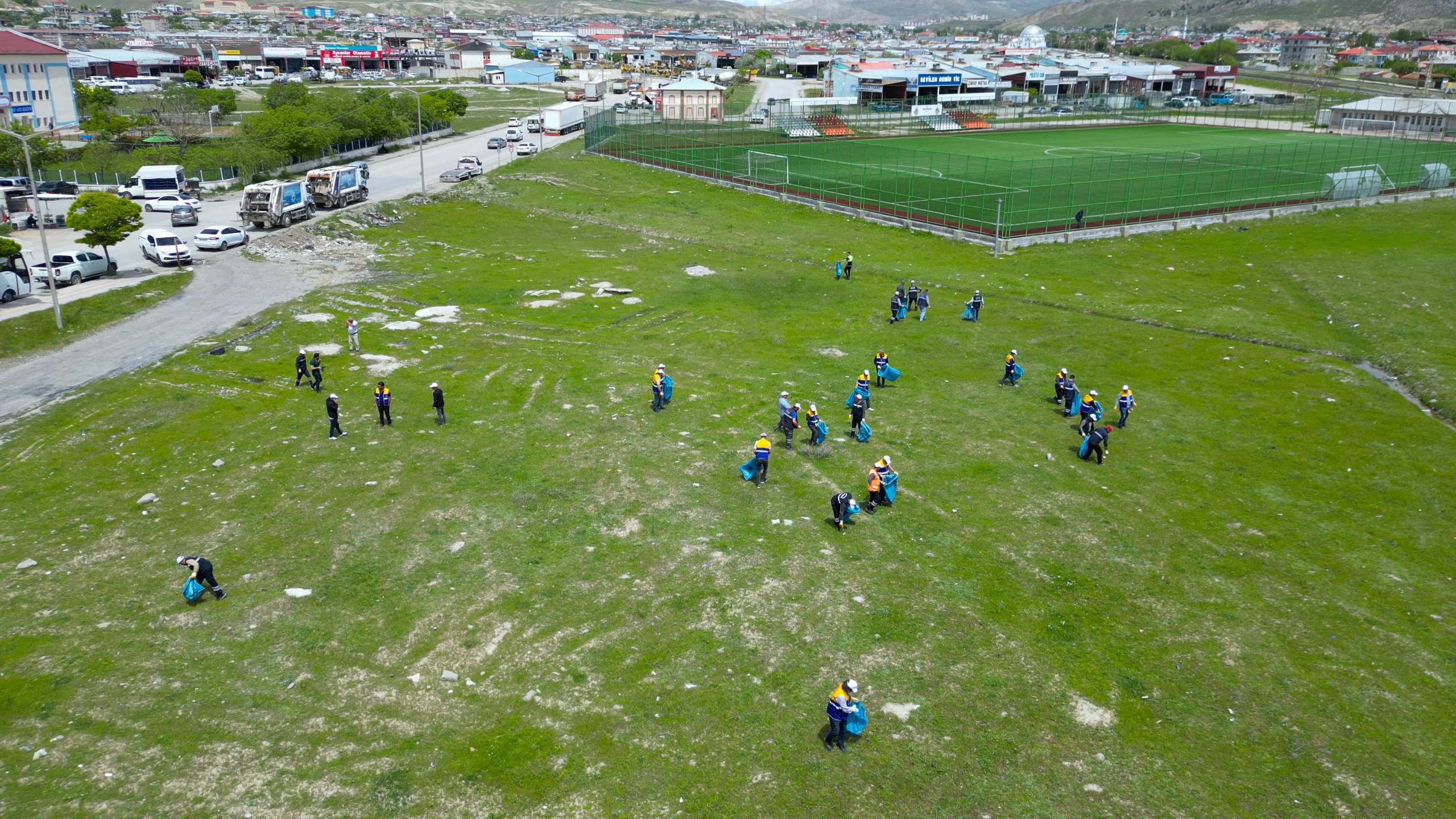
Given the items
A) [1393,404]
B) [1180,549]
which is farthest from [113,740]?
[1393,404]

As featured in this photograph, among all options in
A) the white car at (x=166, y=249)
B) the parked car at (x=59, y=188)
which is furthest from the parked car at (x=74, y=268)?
the parked car at (x=59, y=188)

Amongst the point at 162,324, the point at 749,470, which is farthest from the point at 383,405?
the point at 162,324

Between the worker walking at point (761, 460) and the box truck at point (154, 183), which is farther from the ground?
the box truck at point (154, 183)

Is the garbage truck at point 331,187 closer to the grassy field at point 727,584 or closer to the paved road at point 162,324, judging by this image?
the paved road at point 162,324

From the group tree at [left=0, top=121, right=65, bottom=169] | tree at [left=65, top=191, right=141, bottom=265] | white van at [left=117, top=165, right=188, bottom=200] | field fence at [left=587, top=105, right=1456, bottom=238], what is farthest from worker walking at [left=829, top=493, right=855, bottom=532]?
tree at [left=0, top=121, right=65, bottom=169]

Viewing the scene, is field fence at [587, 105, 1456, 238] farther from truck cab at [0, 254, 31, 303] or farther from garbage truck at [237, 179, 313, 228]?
truck cab at [0, 254, 31, 303]
